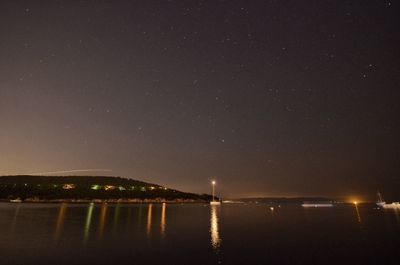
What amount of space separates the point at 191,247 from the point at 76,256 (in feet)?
34.2

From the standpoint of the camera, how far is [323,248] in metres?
31.9

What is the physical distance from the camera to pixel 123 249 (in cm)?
2955

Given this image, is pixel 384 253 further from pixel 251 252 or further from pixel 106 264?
pixel 106 264

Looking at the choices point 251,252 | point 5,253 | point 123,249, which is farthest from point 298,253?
point 5,253

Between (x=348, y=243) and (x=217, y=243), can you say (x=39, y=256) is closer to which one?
(x=217, y=243)

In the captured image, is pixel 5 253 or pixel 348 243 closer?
pixel 5 253

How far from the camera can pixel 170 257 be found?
26.0m

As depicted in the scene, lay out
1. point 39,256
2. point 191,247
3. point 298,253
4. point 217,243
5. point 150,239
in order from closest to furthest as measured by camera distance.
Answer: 1. point 39,256
2. point 298,253
3. point 191,247
4. point 217,243
5. point 150,239

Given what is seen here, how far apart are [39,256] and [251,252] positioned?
17257mm

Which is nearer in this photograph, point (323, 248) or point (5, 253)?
point (5, 253)

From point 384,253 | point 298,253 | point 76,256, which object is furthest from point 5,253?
point 384,253

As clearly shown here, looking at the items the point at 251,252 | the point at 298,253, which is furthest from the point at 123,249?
the point at 298,253

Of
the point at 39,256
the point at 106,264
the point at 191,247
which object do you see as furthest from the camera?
the point at 191,247

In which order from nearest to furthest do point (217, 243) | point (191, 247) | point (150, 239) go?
1. point (191, 247)
2. point (217, 243)
3. point (150, 239)
